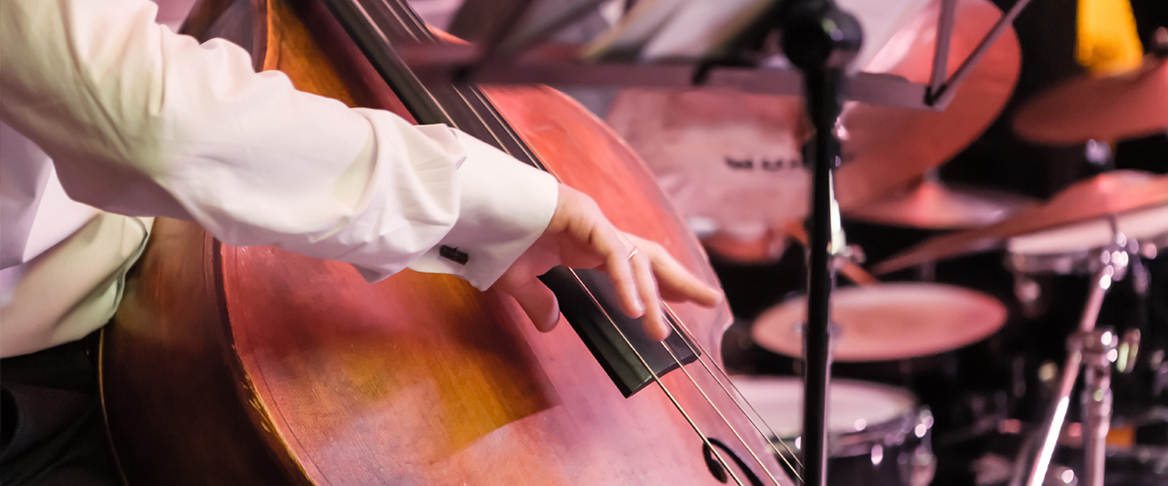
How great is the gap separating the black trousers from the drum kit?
2.88ft

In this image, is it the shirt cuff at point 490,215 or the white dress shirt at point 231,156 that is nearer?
the white dress shirt at point 231,156

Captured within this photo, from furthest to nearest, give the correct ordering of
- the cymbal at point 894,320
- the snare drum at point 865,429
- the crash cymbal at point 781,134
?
1. the cymbal at point 894,320
2. the crash cymbal at point 781,134
3. the snare drum at point 865,429

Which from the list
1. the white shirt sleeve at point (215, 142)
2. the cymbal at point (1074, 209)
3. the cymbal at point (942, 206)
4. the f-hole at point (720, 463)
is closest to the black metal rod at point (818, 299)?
the f-hole at point (720, 463)

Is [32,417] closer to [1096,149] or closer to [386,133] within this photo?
[386,133]

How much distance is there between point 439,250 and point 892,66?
3.05 feet

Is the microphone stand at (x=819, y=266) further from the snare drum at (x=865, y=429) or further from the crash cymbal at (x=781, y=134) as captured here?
the crash cymbal at (x=781, y=134)

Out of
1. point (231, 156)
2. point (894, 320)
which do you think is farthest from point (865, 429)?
point (231, 156)

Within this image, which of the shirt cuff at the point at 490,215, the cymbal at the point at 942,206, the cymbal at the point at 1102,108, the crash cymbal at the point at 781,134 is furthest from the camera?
the cymbal at the point at 942,206

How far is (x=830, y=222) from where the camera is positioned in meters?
0.49

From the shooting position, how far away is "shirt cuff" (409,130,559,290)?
0.49 metres

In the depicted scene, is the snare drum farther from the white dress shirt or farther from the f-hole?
the white dress shirt

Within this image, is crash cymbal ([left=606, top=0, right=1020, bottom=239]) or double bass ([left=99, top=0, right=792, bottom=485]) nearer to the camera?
double bass ([left=99, top=0, right=792, bottom=485])

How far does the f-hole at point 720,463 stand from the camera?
581mm

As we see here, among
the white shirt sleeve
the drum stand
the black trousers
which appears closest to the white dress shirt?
the white shirt sleeve
